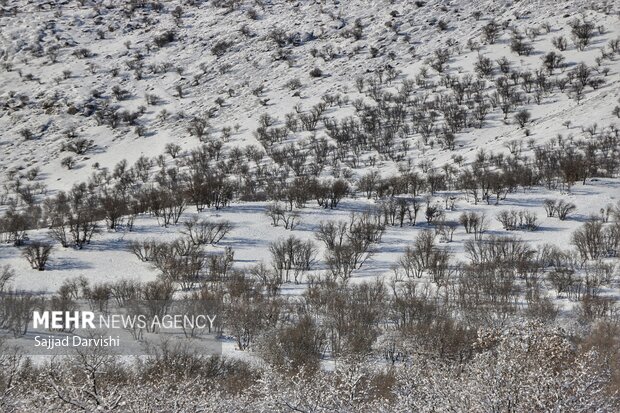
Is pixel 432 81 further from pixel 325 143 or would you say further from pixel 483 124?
pixel 325 143

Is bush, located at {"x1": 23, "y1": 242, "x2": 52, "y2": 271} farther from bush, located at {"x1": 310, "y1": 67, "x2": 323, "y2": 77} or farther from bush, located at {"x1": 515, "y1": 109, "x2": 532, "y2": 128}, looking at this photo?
bush, located at {"x1": 310, "y1": 67, "x2": 323, "y2": 77}

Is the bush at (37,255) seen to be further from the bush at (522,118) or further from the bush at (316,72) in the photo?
the bush at (316,72)

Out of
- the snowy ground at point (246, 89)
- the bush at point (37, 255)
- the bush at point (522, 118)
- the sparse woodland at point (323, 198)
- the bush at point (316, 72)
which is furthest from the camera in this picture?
the bush at point (316, 72)

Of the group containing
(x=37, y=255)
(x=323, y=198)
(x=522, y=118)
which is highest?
(x=522, y=118)

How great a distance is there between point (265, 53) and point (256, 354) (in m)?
89.6

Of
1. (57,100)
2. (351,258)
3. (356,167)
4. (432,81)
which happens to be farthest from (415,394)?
(57,100)

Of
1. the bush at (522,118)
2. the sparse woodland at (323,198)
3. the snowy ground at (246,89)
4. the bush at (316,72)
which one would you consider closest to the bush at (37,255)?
the sparse woodland at (323,198)

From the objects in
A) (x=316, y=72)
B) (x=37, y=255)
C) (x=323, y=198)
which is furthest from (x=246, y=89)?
(x=37, y=255)

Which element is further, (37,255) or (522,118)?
(522,118)

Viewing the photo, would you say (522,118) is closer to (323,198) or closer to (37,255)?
(323,198)

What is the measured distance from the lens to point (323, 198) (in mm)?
47062

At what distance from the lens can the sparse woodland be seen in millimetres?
14445

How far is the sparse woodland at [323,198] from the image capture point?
14445mm

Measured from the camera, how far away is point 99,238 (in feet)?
135
